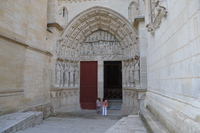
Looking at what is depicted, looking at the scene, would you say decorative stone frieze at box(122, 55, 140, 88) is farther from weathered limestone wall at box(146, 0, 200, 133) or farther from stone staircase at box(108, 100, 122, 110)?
weathered limestone wall at box(146, 0, 200, 133)

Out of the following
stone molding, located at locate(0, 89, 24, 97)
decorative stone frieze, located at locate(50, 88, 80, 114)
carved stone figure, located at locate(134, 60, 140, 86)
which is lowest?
decorative stone frieze, located at locate(50, 88, 80, 114)

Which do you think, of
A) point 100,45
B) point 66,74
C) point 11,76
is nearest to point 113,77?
point 100,45


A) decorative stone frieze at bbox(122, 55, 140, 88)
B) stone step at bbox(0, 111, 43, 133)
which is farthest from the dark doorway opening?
stone step at bbox(0, 111, 43, 133)

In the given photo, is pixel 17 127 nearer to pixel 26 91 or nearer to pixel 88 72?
pixel 26 91

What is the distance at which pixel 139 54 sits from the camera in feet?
24.5

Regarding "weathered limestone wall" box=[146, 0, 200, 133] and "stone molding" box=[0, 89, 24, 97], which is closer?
"weathered limestone wall" box=[146, 0, 200, 133]

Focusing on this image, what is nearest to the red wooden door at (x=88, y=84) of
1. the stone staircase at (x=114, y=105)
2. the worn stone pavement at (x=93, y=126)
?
the stone staircase at (x=114, y=105)

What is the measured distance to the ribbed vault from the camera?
8.44 m

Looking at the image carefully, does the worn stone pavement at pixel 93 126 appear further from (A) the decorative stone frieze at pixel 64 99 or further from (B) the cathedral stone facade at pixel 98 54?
(A) the decorative stone frieze at pixel 64 99

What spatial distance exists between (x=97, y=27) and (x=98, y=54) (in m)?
1.61

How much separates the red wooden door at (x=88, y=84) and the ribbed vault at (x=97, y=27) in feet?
4.26

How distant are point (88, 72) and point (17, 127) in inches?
232

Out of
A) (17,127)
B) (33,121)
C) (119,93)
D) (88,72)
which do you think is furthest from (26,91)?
(119,93)

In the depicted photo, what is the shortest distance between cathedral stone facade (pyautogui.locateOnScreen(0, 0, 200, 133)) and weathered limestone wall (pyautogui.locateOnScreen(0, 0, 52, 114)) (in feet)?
0.10
